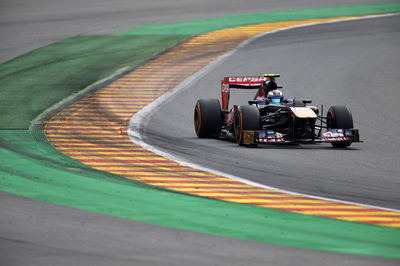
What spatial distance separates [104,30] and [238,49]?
31.6 feet

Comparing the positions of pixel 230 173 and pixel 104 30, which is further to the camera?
pixel 104 30

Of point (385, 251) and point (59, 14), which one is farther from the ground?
point (59, 14)

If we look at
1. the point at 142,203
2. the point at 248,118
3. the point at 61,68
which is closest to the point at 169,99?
the point at 61,68

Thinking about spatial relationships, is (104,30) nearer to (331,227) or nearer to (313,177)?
(313,177)

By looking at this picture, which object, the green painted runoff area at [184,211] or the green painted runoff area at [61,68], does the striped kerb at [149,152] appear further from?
the green painted runoff area at [61,68]

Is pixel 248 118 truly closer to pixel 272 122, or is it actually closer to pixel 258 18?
pixel 272 122

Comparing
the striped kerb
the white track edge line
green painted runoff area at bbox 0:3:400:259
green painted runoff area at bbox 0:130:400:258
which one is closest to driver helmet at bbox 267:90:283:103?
the white track edge line

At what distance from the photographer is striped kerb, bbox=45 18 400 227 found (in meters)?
14.0

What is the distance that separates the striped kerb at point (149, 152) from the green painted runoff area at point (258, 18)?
5.48ft

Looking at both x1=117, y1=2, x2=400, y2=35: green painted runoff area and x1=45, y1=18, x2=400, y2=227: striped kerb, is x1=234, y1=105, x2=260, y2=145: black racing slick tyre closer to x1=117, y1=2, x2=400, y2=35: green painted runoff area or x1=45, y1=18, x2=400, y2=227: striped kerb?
x1=45, y1=18, x2=400, y2=227: striped kerb

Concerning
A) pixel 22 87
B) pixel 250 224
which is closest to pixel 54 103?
pixel 22 87

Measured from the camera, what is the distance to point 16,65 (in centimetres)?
3672

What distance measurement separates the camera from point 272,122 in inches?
861

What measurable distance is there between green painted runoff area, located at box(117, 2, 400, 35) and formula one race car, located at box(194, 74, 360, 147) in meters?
19.8
